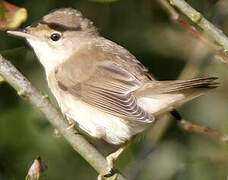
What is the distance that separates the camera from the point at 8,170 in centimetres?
405

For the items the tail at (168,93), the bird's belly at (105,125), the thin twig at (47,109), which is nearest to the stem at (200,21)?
the tail at (168,93)

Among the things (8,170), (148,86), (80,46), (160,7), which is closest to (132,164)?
(148,86)

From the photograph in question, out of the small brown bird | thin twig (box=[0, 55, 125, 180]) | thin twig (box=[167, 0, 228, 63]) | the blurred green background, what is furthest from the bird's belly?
thin twig (box=[167, 0, 228, 63])

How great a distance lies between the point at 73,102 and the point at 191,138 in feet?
4.33

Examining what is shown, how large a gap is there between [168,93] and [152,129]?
87cm

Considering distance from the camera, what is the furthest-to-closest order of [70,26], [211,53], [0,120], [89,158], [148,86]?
[211,53] < [70,26] < [0,120] < [148,86] < [89,158]

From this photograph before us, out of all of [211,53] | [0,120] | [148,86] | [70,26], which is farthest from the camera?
[211,53]

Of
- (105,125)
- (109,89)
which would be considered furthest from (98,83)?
(105,125)

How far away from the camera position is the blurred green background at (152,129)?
4.12m

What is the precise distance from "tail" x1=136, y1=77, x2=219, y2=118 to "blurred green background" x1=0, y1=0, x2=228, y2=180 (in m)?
0.36

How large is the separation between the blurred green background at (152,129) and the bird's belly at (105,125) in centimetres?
12

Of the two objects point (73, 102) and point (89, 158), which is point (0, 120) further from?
point (89, 158)

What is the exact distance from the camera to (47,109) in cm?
339

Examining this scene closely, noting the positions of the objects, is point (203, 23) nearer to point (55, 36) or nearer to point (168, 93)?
point (168, 93)
